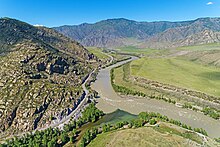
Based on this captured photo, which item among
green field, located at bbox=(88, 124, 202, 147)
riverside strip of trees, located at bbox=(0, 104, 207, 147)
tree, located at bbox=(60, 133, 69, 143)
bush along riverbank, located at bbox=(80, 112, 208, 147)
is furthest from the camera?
tree, located at bbox=(60, 133, 69, 143)

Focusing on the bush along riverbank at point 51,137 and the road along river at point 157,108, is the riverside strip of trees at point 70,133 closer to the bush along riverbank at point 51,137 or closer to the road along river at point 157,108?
the bush along riverbank at point 51,137

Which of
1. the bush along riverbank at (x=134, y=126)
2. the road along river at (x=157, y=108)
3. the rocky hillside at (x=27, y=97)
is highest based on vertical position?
the rocky hillside at (x=27, y=97)

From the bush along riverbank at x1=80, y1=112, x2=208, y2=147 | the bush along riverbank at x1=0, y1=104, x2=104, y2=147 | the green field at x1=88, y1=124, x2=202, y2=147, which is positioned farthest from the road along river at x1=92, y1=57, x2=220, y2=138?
the bush along riverbank at x1=0, y1=104, x2=104, y2=147

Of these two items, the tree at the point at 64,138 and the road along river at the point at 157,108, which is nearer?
the tree at the point at 64,138

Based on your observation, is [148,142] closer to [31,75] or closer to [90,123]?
[90,123]

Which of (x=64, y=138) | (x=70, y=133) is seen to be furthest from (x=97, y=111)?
(x=64, y=138)

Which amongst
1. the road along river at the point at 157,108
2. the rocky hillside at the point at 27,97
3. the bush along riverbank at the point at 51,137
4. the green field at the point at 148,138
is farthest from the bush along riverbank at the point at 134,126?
the rocky hillside at the point at 27,97

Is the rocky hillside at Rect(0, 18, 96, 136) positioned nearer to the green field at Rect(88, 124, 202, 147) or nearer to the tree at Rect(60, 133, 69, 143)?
the tree at Rect(60, 133, 69, 143)

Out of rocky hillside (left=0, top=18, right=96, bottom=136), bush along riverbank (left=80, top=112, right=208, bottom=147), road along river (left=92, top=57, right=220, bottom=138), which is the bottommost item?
road along river (left=92, top=57, right=220, bottom=138)
